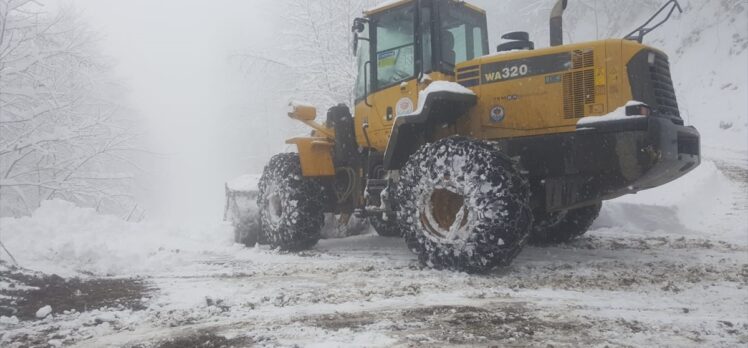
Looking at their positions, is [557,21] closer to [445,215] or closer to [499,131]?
[499,131]

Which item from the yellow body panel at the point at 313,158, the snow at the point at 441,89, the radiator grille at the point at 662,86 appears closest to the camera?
the radiator grille at the point at 662,86

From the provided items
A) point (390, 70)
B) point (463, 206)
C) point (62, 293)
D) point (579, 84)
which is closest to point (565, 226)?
point (579, 84)

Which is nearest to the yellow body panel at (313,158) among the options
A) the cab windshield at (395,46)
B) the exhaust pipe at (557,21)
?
the cab windshield at (395,46)

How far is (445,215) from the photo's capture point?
5.32m

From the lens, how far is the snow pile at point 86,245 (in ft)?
17.7

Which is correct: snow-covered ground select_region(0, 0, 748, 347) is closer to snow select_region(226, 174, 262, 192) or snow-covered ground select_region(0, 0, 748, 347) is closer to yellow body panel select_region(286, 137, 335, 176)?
snow select_region(226, 174, 262, 192)

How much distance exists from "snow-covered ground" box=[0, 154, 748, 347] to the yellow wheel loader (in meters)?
0.43

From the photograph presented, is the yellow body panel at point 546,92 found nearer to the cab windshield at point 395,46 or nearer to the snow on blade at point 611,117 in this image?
the snow on blade at point 611,117

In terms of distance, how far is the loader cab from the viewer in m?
5.96

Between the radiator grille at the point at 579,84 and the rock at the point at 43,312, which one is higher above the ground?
the radiator grille at the point at 579,84

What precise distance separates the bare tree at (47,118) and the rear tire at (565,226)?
870cm

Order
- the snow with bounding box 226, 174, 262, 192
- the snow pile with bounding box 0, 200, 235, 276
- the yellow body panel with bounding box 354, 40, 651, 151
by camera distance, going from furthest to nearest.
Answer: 1. the snow with bounding box 226, 174, 262, 192
2. the snow pile with bounding box 0, 200, 235, 276
3. the yellow body panel with bounding box 354, 40, 651, 151

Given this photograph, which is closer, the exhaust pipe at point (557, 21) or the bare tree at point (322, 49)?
the exhaust pipe at point (557, 21)

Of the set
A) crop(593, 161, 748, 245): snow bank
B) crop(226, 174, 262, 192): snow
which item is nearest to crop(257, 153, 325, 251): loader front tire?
crop(226, 174, 262, 192): snow
